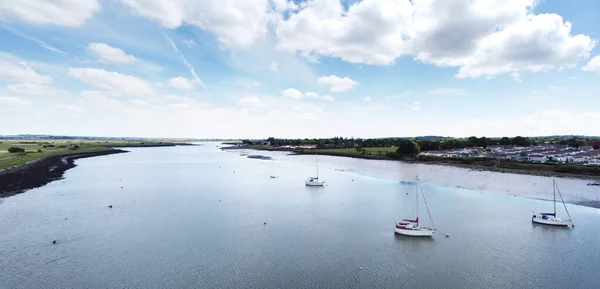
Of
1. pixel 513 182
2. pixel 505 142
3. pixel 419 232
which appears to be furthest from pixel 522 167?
pixel 505 142

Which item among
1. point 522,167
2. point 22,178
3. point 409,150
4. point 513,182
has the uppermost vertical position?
point 409,150

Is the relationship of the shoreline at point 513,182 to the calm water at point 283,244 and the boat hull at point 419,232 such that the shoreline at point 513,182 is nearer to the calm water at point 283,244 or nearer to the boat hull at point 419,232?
the calm water at point 283,244

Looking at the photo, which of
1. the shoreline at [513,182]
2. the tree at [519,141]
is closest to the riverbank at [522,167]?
the shoreline at [513,182]

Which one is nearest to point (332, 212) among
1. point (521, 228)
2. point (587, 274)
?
point (521, 228)

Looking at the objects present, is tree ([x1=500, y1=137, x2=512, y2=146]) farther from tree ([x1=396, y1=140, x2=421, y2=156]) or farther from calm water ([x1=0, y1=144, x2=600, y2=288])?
calm water ([x1=0, y1=144, x2=600, y2=288])

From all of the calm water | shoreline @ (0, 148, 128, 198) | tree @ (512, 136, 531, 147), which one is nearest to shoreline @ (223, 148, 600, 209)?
the calm water

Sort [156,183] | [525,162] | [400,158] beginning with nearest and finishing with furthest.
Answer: [156,183] → [525,162] → [400,158]

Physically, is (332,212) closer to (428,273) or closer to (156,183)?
(428,273)

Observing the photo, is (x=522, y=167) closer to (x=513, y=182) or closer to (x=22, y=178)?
(x=513, y=182)
